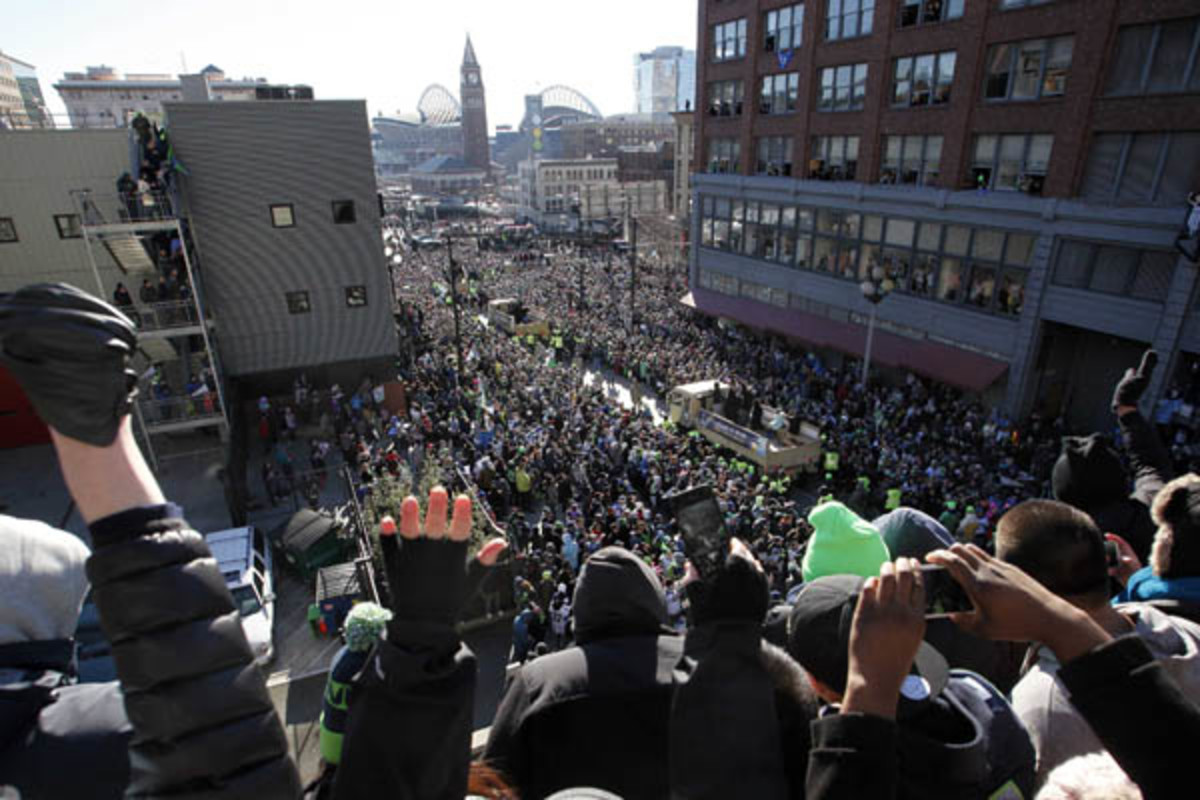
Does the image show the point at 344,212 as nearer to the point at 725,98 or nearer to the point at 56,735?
the point at 725,98

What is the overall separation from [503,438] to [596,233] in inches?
2614

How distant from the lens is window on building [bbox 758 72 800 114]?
28.3 metres

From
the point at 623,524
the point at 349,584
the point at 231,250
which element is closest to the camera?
the point at 349,584

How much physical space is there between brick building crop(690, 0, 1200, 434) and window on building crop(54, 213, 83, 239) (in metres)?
24.6

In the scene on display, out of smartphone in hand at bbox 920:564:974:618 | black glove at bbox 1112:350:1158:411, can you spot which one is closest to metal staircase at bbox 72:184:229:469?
smartphone in hand at bbox 920:564:974:618

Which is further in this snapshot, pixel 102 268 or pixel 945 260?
pixel 945 260

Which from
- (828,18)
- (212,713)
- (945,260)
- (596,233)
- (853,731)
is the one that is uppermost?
(828,18)

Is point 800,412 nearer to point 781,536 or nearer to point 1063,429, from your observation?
point 1063,429

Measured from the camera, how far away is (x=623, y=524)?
43.4 ft

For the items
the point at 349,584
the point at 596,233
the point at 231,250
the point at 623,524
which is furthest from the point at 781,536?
the point at 596,233

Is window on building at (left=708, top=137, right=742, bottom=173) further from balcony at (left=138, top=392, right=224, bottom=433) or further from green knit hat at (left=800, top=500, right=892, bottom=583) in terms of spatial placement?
green knit hat at (left=800, top=500, right=892, bottom=583)

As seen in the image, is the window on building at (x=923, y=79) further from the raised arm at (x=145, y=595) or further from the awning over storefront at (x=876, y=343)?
the raised arm at (x=145, y=595)

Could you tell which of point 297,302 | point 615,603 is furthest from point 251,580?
point 297,302

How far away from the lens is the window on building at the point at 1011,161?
19609 millimetres
